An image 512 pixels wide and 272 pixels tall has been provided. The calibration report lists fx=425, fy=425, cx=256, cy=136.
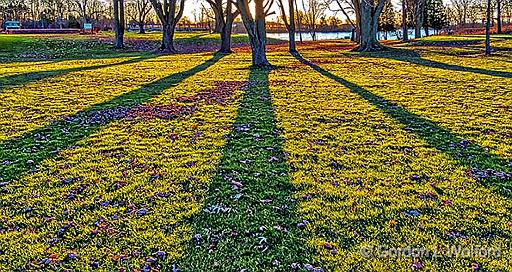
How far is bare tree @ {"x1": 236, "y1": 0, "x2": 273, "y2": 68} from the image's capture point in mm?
A: 16473

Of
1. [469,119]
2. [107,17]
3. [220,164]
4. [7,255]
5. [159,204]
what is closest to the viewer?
[7,255]

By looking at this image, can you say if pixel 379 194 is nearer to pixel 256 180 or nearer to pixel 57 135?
pixel 256 180

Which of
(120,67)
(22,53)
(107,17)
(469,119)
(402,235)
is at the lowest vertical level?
(402,235)

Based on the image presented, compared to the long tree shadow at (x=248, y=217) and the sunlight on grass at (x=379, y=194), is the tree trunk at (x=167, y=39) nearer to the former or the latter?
the sunlight on grass at (x=379, y=194)

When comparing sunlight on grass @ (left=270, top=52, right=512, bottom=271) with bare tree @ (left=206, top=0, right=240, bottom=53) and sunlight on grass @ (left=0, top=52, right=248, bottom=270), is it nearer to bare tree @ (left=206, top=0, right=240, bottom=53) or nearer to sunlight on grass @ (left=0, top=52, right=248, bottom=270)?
sunlight on grass @ (left=0, top=52, right=248, bottom=270)

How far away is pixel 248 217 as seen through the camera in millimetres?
4145

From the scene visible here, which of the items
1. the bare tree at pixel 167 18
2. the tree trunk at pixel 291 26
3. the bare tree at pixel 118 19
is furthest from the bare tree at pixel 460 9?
the bare tree at pixel 118 19

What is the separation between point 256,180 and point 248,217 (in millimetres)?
999

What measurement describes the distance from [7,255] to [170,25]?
83.5 feet

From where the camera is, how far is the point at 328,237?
3709mm

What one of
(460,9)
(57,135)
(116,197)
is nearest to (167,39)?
(57,135)

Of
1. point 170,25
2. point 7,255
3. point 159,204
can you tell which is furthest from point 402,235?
point 170,25

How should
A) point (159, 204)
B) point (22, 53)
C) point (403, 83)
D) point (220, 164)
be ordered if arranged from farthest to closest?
point (22, 53)
point (403, 83)
point (220, 164)
point (159, 204)

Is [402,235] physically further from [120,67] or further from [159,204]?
[120,67]
